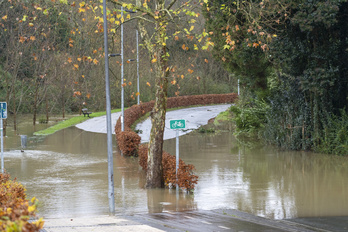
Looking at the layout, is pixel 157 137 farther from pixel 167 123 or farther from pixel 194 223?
pixel 167 123

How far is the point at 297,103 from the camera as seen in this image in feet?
93.0

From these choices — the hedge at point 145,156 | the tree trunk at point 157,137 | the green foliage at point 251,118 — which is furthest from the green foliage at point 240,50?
the tree trunk at point 157,137

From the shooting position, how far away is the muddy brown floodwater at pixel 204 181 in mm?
15305

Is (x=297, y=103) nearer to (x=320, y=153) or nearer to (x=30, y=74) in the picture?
(x=320, y=153)

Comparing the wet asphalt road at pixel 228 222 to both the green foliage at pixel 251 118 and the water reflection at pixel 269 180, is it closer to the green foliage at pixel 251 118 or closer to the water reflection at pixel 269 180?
the water reflection at pixel 269 180

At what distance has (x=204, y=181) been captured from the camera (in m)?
19.7

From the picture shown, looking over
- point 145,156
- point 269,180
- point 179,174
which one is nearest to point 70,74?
point 145,156

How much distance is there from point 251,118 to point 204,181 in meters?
15.6

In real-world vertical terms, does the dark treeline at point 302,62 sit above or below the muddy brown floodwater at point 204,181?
above

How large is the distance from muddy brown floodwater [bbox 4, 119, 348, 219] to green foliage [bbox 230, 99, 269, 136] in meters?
2.74

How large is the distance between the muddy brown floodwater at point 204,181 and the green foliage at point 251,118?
8.98 ft

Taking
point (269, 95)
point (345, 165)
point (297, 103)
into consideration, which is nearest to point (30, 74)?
point (269, 95)

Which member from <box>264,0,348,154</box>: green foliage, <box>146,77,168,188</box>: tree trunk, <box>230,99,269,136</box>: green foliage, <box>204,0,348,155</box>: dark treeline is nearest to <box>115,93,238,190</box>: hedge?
<box>146,77,168,188</box>: tree trunk

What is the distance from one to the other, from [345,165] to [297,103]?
5935 millimetres
